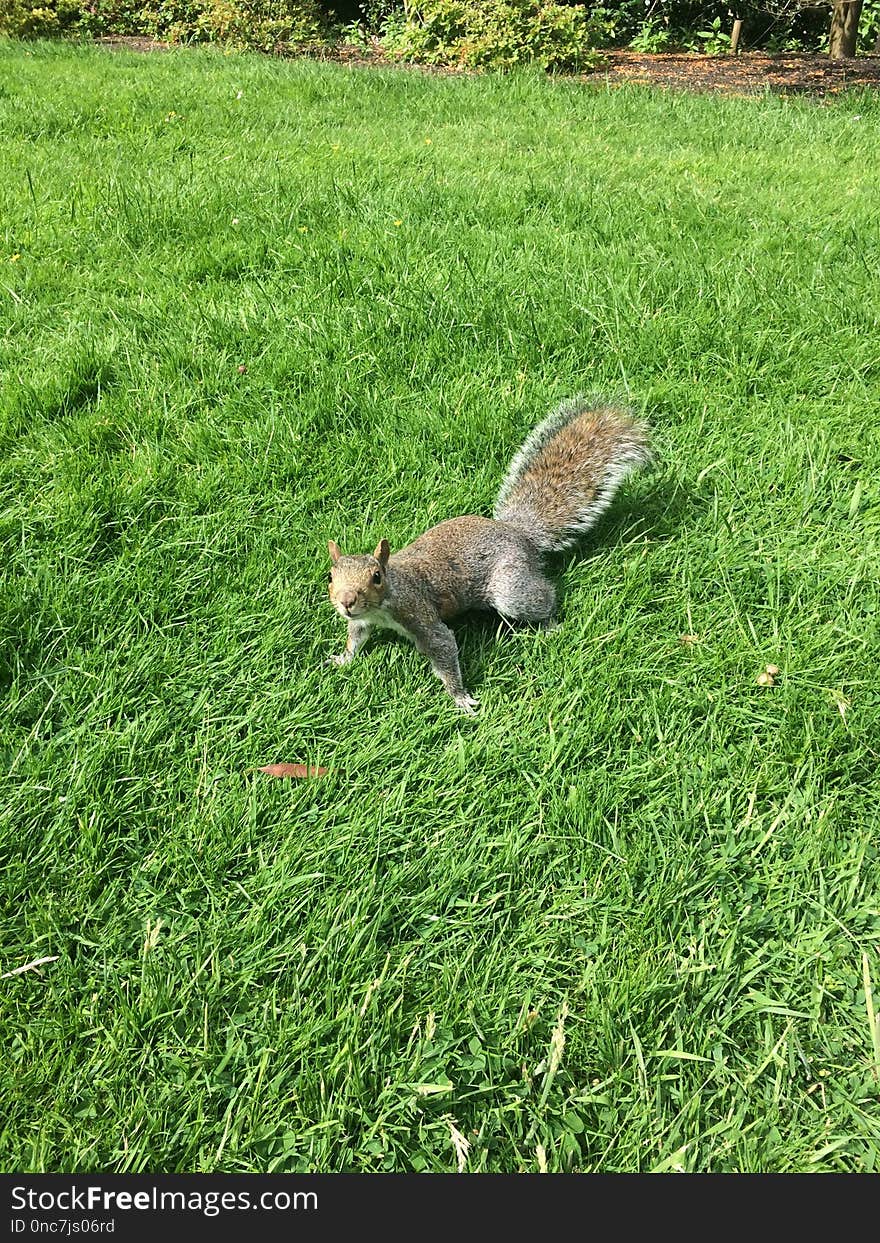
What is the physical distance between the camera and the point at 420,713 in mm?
2023

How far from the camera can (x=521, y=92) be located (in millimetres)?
6508

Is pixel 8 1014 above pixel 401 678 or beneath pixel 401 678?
beneath

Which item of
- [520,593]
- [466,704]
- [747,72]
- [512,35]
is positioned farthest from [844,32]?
[466,704]

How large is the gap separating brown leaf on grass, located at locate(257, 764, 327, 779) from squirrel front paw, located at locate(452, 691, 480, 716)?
0.38 m

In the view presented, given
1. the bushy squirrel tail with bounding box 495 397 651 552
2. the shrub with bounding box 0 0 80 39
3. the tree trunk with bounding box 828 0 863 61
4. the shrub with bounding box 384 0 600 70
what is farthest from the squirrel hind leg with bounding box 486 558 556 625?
the shrub with bounding box 0 0 80 39

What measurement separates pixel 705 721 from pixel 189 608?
137cm

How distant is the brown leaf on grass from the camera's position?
1.86m

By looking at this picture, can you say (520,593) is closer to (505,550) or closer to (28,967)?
(505,550)

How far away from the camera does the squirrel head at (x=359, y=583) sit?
1.89 meters

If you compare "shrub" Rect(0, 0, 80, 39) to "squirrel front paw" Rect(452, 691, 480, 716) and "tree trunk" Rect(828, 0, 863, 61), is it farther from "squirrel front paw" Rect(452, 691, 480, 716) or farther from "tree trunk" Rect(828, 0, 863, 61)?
"squirrel front paw" Rect(452, 691, 480, 716)

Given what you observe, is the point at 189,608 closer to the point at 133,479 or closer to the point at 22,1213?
the point at 133,479

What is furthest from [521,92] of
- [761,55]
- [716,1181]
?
[716,1181]

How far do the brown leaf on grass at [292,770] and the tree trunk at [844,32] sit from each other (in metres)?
10.3

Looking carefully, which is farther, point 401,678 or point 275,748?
point 401,678
